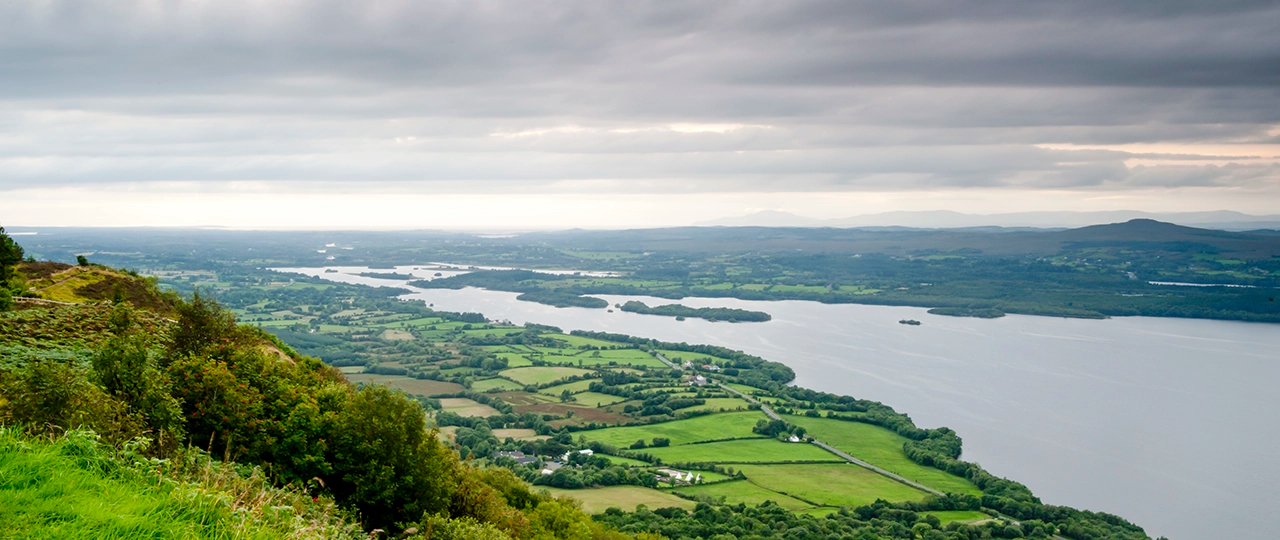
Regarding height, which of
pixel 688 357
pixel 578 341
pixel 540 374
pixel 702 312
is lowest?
pixel 540 374

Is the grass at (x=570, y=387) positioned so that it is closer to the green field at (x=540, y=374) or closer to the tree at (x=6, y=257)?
the green field at (x=540, y=374)

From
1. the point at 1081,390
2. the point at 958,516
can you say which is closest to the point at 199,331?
the point at 958,516

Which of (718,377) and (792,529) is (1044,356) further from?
(792,529)

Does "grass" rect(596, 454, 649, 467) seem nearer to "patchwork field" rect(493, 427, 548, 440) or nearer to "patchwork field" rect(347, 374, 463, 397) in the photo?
"patchwork field" rect(493, 427, 548, 440)

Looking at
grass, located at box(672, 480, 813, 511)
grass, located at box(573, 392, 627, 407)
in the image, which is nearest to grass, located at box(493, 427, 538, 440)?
grass, located at box(573, 392, 627, 407)

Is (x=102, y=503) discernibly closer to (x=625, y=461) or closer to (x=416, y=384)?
(x=625, y=461)

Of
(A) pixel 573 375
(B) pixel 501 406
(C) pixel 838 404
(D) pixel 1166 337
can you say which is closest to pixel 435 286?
(A) pixel 573 375
